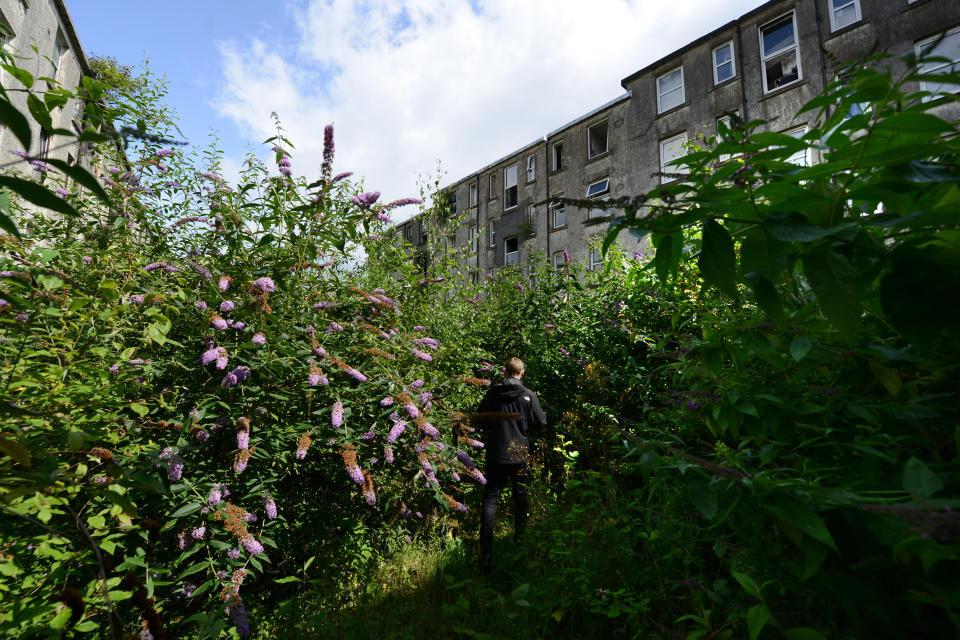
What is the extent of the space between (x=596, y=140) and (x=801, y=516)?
2113 cm

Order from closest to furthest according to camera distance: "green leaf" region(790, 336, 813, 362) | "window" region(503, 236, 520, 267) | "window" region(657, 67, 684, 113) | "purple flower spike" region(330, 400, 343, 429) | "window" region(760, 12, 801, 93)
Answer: "green leaf" region(790, 336, 813, 362) → "purple flower spike" region(330, 400, 343, 429) → "window" region(760, 12, 801, 93) → "window" region(657, 67, 684, 113) → "window" region(503, 236, 520, 267)

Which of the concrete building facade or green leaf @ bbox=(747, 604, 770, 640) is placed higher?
the concrete building facade

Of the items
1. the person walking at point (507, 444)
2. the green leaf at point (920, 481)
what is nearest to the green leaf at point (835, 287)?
the green leaf at point (920, 481)

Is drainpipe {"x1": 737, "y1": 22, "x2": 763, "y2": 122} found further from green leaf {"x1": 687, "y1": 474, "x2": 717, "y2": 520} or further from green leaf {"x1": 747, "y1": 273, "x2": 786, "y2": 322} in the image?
green leaf {"x1": 687, "y1": 474, "x2": 717, "y2": 520}

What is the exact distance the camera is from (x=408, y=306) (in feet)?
15.0

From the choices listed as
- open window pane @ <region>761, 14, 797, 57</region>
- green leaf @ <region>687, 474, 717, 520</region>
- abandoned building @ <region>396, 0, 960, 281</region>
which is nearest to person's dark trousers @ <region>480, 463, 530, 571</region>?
abandoned building @ <region>396, 0, 960, 281</region>

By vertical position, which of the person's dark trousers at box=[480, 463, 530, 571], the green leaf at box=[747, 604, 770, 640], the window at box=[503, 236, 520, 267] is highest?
the window at box=[503, 236, 520, 267]

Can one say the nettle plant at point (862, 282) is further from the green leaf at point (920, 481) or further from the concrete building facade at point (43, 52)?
the concrete building facade at point (43, 52)

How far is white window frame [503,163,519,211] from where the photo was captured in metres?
23.5

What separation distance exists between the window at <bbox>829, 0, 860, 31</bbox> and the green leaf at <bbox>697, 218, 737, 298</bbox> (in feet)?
57.3

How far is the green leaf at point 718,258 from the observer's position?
0.86 meters

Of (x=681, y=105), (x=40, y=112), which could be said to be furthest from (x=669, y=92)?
(x=40, y=112)

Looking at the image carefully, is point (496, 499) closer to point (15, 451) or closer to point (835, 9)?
point (15, 451)

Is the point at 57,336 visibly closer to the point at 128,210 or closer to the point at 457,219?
the point at 128,210
